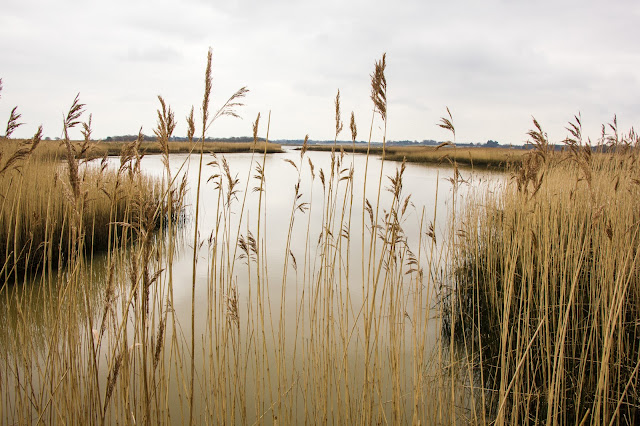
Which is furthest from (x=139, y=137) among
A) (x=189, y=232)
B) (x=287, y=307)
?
(x=189, y=232)

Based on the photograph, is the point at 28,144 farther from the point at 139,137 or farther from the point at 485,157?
the point at 485,157

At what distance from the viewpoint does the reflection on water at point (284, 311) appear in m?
1.93

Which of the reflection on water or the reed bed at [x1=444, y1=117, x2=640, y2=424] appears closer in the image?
the reed bed at [x1=444, y1=117, x2=640, y2=424]

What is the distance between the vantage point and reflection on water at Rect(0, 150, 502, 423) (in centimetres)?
193

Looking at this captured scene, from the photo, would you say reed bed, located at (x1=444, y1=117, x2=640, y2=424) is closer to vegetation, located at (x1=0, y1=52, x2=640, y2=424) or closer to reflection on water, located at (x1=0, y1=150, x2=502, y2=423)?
vegetation, located at (x1=0, y1=52, x2=640, y2=424)

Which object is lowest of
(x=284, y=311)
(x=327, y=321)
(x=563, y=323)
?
(x=284, y=311)

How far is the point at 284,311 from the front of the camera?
13.1 ft

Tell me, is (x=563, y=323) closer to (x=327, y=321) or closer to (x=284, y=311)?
(x=327, y=321)

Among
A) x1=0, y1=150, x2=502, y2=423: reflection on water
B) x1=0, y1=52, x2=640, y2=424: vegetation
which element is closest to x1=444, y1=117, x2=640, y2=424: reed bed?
x1=0, y1=52, x2=640, y2=424: vegetation

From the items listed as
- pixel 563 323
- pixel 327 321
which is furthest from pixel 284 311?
pixel 563 323

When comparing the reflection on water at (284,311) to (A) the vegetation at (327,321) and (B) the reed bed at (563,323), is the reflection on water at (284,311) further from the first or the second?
(B) the reed bed at (563,323)

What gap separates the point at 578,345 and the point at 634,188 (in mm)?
2580

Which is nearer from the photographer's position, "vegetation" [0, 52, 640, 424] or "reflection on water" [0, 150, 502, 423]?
"vegetation" [0, 52, 640, 424]

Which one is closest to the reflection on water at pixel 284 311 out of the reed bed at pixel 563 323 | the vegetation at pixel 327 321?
the vegetation at pixel 327 321
